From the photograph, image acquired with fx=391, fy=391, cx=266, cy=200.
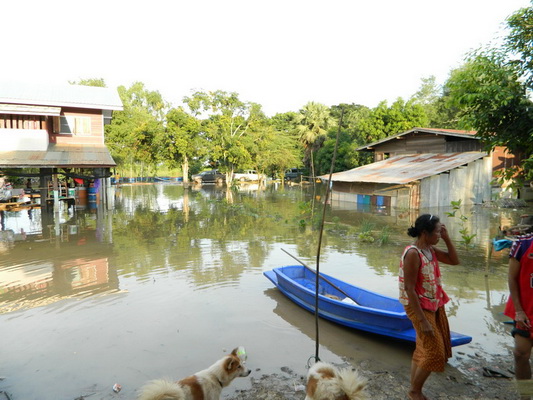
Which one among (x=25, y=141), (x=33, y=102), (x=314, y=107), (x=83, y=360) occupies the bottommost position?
(x=83, y=360)

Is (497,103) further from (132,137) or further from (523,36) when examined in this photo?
(132,137)

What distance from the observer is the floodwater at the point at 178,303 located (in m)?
5.18

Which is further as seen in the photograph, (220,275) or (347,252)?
(347,252)

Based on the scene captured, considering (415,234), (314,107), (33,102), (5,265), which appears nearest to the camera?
(415,234)

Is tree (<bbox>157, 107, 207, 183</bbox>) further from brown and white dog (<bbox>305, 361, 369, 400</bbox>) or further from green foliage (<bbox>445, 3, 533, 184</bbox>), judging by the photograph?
brown and white dog (<bbox>305, 361, 369, 400</bbox>)

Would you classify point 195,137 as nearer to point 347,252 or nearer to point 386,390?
point 347,252

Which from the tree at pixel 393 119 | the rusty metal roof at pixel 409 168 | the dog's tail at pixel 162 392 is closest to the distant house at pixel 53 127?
the rusty metal roof at pixel 409 168

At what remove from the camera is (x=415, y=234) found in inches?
144

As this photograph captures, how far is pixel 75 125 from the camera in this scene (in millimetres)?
22062

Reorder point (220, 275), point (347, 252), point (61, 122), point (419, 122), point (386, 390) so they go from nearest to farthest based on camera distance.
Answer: point (386, 390), point (220, 275), point (347, 252), point (61, 122), point (419, 122)

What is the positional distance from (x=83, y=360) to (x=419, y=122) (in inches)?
1315

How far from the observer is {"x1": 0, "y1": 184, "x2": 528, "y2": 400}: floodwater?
5.18 metres

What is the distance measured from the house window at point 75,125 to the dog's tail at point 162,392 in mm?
21912

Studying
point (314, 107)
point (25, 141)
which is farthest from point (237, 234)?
point (314, 107)
